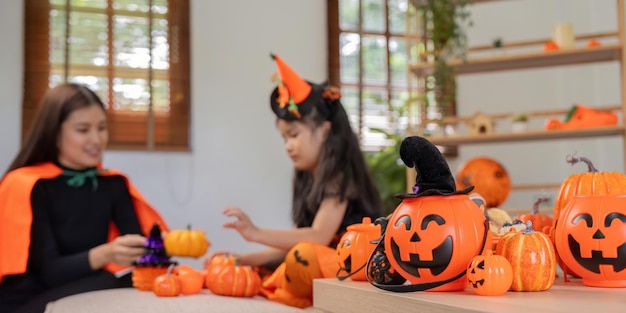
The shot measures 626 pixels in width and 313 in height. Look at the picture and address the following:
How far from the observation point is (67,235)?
106 inches

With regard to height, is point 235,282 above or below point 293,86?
below

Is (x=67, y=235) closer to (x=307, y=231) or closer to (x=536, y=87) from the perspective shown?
(x=307, y=231)

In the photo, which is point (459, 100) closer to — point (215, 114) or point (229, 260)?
point (215, 114)

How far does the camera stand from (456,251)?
1.13 metres

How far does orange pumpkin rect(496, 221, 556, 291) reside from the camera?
112 centimetres

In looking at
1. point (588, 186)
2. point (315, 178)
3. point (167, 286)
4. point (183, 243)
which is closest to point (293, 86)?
point (315, 178)

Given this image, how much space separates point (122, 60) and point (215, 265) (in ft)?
6.77

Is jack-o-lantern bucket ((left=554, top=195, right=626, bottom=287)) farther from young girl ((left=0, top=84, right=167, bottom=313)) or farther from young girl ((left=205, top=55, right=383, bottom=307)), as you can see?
young girl ((left=0, top=84, right=167, bottom=313))

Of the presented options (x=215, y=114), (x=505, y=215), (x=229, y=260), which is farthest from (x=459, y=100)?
(x=505, y=215)

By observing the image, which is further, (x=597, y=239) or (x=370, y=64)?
(x=370, y=64)

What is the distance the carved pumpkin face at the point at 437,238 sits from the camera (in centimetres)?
113

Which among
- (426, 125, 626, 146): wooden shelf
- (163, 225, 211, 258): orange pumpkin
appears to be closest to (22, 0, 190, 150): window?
(426, 125, 626, 146): wooden shelf

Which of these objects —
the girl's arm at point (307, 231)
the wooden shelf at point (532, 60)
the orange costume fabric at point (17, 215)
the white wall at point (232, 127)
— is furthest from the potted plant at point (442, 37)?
the orange costume fabric at point (17, 215)

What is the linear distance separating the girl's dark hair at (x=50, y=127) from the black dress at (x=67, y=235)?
11 centimetres
